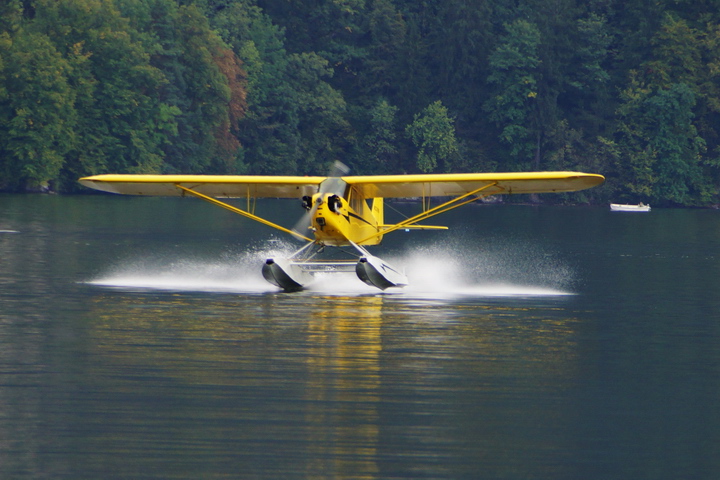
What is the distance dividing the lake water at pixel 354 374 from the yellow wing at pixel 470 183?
5.16ft

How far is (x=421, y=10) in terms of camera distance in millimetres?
84500

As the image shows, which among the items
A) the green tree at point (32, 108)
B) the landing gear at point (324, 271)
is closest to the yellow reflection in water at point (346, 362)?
the landing gear at point (324, 271)

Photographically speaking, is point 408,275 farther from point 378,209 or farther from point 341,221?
point 341,221

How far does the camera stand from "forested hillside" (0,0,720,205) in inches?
2709

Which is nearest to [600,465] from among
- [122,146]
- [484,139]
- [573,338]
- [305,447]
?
[305,447]

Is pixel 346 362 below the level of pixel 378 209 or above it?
below

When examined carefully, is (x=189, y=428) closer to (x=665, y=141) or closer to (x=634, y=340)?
(x=634, y=340)

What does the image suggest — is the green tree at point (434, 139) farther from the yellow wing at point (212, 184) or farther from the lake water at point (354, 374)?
the yellow wing at point (212, 184)

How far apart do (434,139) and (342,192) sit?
56989 mm

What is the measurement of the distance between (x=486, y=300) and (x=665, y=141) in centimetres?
5642

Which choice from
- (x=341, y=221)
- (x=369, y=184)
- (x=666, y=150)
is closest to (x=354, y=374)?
(x=341, y=221)

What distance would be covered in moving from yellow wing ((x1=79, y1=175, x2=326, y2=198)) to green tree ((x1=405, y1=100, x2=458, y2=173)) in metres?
53.3

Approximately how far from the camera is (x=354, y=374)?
11977mm

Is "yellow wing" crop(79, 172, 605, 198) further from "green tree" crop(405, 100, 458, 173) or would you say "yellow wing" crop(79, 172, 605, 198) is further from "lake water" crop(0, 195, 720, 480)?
"green tree" crop(405, 100, 458, 173)
